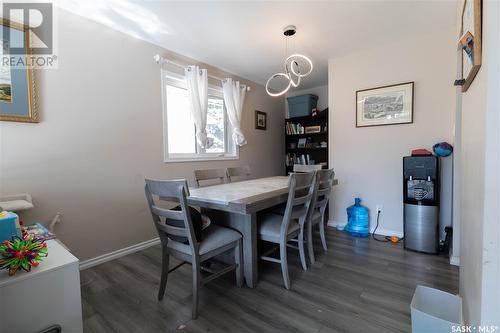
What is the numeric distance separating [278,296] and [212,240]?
638mm

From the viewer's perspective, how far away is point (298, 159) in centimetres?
443

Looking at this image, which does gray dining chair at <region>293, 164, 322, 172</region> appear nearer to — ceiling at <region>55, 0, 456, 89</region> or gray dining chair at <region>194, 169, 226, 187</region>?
gray dining chair at <region>194, 169, 226, 187</region>

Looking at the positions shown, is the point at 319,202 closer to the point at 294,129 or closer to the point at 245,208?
the point at 245,208

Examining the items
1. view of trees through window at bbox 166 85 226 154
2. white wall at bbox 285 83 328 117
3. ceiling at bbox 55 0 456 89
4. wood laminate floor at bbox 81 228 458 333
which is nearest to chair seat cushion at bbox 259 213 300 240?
wood laminate floor at bbox 81 228 458 333

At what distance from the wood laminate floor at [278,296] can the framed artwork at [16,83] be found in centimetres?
141

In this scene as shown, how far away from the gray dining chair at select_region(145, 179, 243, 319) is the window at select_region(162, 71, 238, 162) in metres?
1.38

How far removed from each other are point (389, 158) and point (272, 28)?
204cm

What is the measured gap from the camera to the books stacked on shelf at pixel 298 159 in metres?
4.28

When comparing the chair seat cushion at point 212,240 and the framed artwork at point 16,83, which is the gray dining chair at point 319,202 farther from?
the framed artwork at point 16,83

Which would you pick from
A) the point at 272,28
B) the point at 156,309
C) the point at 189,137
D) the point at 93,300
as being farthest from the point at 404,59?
the point at 93,300

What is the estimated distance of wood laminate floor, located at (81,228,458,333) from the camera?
137cm

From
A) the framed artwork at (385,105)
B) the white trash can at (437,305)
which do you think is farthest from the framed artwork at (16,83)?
the framed artwork at (385,105)

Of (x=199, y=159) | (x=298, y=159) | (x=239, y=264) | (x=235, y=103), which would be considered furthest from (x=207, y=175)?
(x=298, y=159)

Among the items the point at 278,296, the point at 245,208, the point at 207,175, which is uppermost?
the point at 207,175
